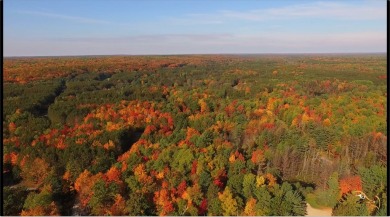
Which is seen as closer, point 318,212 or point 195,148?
point 318,212

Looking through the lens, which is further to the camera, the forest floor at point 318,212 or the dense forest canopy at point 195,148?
the dense forest canopy at point 195,148

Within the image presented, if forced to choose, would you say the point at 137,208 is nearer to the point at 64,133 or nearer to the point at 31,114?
the point at 64,133

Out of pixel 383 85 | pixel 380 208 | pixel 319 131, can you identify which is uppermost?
pixel 383 85

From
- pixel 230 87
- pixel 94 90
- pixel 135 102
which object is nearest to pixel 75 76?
pixel 94 90

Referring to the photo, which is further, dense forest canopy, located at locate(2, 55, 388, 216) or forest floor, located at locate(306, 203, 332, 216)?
dense forest canopy, located at locate(2, 55, 388, 216)

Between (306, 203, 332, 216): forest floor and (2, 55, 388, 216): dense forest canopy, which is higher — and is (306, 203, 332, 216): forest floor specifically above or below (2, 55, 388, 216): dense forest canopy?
below

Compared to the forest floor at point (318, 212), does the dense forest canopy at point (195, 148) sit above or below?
above

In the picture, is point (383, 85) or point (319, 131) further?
point (383, 85)

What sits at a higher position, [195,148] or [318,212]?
[195,148]
